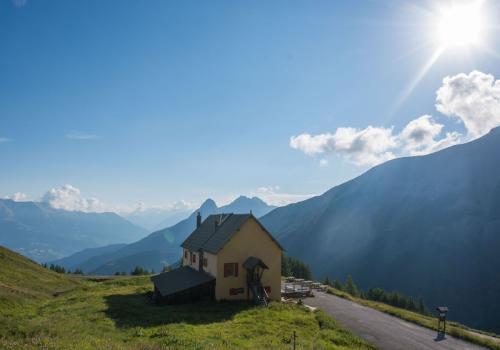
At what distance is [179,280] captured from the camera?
41.1 m

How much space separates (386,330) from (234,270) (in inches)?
633

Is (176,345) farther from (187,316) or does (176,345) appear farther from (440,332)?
(440,332)

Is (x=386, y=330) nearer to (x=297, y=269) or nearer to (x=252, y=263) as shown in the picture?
(x=252, y=263)

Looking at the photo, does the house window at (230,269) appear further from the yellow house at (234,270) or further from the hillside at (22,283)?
the hillside at (22,283)

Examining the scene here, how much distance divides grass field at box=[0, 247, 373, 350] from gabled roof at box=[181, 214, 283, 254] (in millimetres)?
6658

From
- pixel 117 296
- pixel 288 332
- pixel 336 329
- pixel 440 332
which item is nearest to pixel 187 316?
pixel 288 332

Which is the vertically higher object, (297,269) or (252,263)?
(252,263)

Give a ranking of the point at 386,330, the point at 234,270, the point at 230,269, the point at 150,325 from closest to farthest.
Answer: the point at 150,325, the point at 386,330, the point at 230,269, the point at 234,270

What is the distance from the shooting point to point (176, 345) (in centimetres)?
1981

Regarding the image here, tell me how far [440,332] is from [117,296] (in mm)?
32609

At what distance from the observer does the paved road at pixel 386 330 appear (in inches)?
989

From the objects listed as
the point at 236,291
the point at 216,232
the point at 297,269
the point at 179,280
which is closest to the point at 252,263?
the point at 236,291

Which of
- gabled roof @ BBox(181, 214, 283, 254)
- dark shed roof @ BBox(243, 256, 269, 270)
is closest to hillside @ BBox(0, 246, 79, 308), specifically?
gabled roof @ BBox(181, 214, 283, 254)

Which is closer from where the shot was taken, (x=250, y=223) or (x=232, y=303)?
(x=232, y=303)
